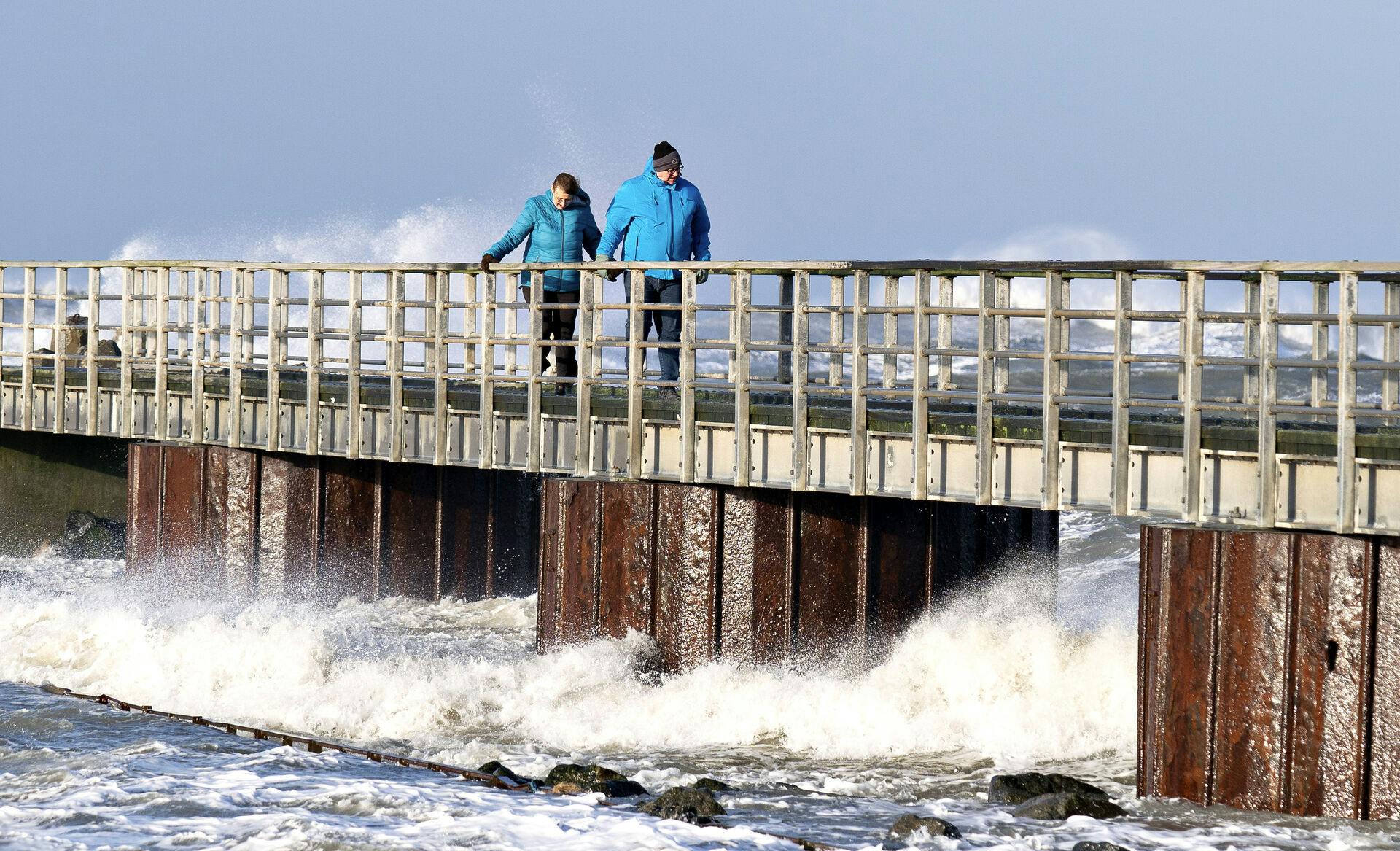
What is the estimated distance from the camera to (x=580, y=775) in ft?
35.7

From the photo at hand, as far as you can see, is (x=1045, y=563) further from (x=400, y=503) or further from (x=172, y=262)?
(x=172, y=262)

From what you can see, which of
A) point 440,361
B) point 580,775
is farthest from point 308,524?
point 580,775

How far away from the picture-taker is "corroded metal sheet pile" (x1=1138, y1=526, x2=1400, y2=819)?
10109 mm

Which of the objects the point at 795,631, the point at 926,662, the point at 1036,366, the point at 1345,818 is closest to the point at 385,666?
the point at 795,631

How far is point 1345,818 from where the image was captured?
10.2m

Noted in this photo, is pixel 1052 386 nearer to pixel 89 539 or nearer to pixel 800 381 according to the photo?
pixel 800 381

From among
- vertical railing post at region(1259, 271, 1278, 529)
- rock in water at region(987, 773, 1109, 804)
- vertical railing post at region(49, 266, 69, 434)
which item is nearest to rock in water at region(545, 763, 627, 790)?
rock in water at region(987, 773, 1109, 804)

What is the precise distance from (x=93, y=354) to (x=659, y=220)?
25.8 feet

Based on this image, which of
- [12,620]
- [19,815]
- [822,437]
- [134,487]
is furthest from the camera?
[134,487]

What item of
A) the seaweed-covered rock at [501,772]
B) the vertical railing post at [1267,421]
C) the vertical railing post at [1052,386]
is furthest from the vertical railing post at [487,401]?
the vertical railing post at [1267,421]

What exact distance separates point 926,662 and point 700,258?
157 inches

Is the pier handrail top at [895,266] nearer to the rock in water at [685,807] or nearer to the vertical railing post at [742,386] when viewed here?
the vertical railing post at [742,386]

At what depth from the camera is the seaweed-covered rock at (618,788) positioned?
35.0ft

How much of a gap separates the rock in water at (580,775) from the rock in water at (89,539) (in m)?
13.2
